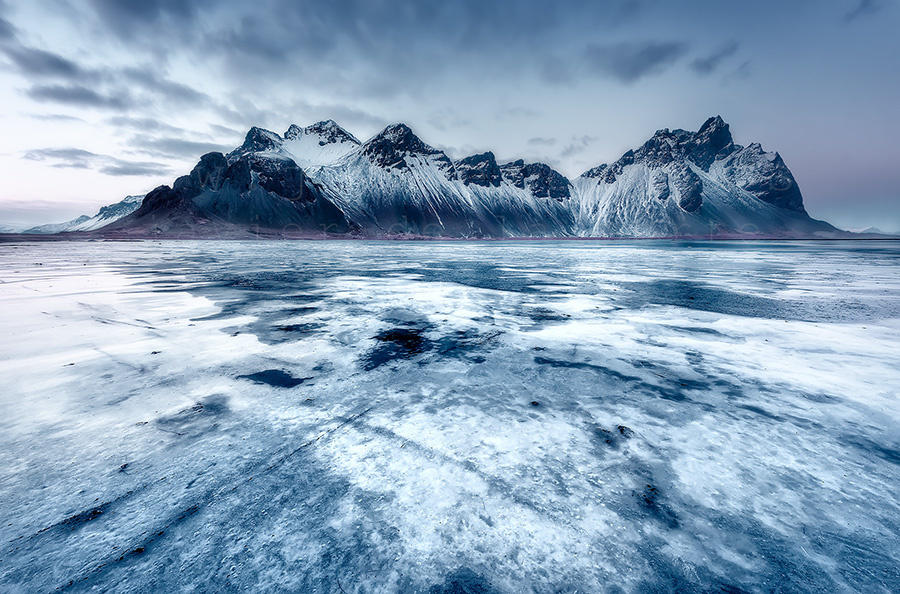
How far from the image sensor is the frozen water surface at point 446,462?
2.09m

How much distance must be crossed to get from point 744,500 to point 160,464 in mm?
4494

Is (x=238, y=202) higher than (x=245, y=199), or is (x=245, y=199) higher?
(x=245, y=199)

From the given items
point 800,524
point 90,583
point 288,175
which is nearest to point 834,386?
point 800,524

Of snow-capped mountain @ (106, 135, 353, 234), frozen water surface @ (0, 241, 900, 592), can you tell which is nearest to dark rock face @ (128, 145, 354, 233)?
snow-capped mountain @ (106, 135, 353, 234)

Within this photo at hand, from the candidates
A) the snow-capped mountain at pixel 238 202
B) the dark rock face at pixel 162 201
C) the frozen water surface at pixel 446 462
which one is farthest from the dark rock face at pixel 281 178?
the frozen water surface at pixel 446 462

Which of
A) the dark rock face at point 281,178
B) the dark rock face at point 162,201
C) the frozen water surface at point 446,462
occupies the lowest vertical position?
the frozen water surface at point 446,462

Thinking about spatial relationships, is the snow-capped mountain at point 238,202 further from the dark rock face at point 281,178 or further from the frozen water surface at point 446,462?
the frozen water surface at point 446,462

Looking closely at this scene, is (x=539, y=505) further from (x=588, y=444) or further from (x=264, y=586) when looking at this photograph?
(x=264, y=586)

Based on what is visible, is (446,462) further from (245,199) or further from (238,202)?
(245,199)

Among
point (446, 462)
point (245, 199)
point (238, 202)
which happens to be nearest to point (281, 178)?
point (245, 199)

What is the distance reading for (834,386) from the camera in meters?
4.67

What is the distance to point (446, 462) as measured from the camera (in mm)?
3068

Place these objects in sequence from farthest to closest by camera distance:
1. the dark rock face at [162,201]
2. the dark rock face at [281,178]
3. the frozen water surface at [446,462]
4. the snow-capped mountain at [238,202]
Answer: the dark rock face at [281,178] < the dark rock face at [162,201] < the snow-capped mountain at [238,202] < the frozen water surface at [446,462]

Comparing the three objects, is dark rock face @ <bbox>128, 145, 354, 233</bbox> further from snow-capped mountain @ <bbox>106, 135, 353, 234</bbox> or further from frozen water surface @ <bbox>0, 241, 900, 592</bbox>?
frozen water surface @ <bbox>0, 241, 900, 592</bbox>
